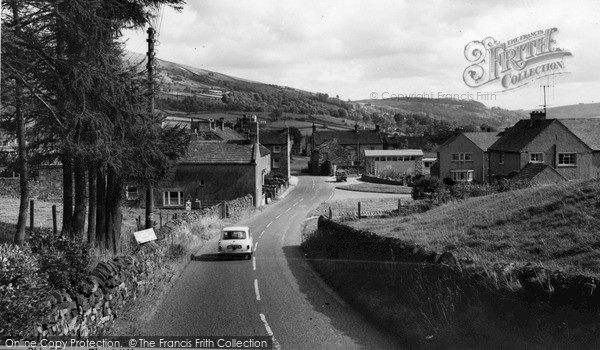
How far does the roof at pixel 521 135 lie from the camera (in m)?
57.2

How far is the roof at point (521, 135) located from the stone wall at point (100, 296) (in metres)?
46.0

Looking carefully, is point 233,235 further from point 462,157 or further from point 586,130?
point 462,157

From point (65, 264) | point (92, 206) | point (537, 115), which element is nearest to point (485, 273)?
point (65, 264)

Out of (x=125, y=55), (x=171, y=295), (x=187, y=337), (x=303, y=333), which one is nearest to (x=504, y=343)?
(x=303, y=333)

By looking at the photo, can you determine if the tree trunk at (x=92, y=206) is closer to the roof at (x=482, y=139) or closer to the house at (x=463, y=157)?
the house at (x=463, y=157)

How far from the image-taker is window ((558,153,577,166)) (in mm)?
55688

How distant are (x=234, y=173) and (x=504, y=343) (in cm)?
4902

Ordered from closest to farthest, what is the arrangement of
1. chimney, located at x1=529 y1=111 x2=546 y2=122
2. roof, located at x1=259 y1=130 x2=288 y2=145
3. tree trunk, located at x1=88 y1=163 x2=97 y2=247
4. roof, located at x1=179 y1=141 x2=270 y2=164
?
tree trunk, located at x1=88 y1=163 x2=97 y2=247 < roof, located at x1=179 y1=141 x2=270 y2=164 < chimney, located at x1=529 y1=111 x2=546 y2=122 < roof, located at x1=259 y1=130 x2=288 y2=145

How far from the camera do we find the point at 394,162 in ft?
343

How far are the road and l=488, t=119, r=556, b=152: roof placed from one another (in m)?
38.4

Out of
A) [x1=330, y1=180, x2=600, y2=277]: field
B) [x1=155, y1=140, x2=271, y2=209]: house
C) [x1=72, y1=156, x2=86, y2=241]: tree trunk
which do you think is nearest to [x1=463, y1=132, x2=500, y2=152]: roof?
[x1=155, y1=140, x2=271, y2=209]: house

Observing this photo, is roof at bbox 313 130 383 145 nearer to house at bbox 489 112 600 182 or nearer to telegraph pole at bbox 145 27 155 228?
house at bbox 489 112 600 182

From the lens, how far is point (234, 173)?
58094 millimetres

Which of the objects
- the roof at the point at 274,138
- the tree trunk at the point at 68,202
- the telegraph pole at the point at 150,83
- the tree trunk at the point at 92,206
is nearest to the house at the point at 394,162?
the roof at the point at 274,138
